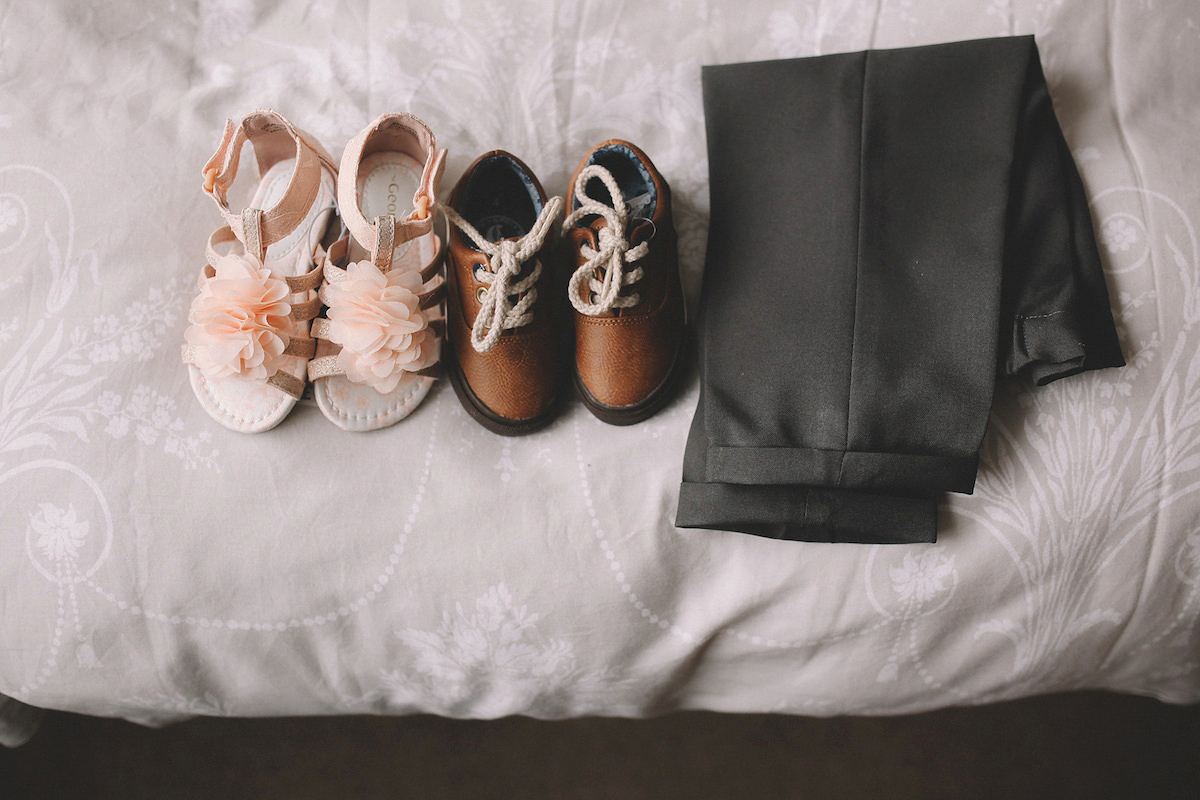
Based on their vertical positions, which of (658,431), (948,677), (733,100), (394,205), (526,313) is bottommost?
(948,677)

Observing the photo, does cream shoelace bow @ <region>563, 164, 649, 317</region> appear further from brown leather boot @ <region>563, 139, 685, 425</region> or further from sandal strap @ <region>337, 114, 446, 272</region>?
sandal strap @ <region>337, 114, 446, 272</region>

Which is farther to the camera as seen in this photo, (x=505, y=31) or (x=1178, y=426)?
(x=505, y=31)

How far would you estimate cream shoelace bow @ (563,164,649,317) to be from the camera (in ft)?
2.08

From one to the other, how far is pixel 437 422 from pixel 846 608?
0.41 m

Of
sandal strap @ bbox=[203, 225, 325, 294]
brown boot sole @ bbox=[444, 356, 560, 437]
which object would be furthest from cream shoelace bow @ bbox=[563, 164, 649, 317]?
sandal strap @ bbox=[203, 225, 325, 294]

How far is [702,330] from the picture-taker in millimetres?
703

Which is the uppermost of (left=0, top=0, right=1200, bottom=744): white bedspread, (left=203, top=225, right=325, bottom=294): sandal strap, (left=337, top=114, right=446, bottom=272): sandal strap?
(left=337, top=114, right=446, bottom=272): sandal strap

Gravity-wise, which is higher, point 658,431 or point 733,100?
point 733,100

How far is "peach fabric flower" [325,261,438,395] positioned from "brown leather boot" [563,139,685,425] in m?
0.14

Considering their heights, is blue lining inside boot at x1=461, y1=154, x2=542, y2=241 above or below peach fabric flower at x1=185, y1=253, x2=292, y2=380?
above

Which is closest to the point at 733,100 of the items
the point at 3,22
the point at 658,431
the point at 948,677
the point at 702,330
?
the point at 702,330

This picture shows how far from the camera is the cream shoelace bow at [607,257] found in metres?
0.63

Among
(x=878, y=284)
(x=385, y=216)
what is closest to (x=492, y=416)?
(x=385, y=216)

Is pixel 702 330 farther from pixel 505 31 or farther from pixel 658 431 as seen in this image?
pixel 505 31
